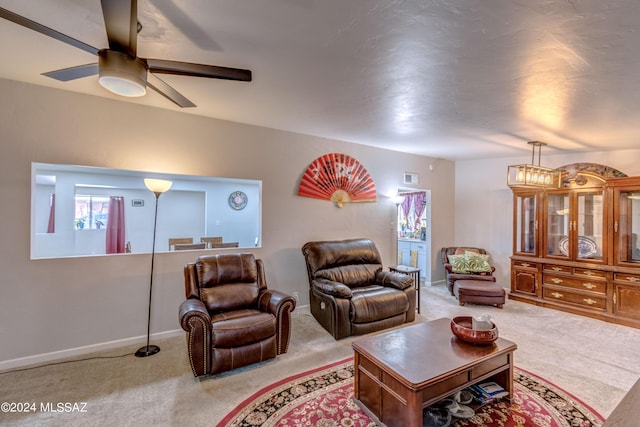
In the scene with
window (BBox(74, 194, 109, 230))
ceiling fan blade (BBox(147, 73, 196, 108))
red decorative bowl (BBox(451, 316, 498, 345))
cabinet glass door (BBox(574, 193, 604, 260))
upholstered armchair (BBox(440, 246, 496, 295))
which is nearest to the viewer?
ceiling fan blade (BBox(147, 73, 196, 108))

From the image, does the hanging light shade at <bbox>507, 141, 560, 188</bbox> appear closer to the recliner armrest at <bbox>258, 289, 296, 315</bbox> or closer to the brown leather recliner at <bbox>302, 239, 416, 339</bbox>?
the brown leather recliner at <bbox>302, 239, 416, 339</bbox>

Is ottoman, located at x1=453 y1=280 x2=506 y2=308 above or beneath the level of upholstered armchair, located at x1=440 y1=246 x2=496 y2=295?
beneath

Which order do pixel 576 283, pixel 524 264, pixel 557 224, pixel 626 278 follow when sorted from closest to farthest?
pixel 626 278 → pixel 576 283 → pixel 557 224 → pixel 524 264

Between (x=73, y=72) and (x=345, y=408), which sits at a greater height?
(x=73, y=72)

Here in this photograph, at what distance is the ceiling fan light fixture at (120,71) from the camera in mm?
1469

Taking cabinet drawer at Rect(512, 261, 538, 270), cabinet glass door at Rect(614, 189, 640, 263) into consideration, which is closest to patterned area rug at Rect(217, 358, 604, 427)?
cabinet drawer at Rect(512, 261, 538, 270)

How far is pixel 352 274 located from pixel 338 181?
149cm

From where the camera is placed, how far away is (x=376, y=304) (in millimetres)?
3395

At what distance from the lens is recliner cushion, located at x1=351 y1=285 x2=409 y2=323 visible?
10.8 ft

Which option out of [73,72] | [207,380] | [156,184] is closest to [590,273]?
[207,380]

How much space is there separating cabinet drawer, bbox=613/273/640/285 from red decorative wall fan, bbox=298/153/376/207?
11.4ft

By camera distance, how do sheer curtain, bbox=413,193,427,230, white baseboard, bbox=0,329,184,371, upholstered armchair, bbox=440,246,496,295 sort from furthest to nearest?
1. sheer curtain, bbox=413,193,427,230
2. upholstered armchair, bbox=440,246,496,295
3. white baseboard, bbox=0,329,184,371

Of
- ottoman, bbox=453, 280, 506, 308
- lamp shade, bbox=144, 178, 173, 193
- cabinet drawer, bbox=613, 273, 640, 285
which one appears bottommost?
ottoman, bbox=453, 280, 506, 308

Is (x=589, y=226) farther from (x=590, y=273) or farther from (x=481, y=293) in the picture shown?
(x=481, y=293)
